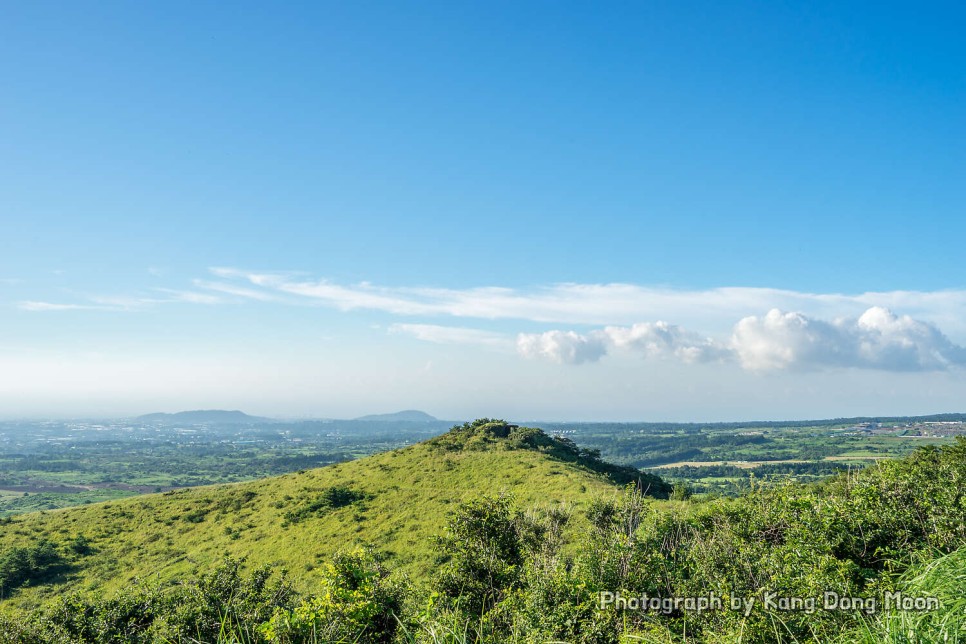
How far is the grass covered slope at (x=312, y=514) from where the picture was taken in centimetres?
5319

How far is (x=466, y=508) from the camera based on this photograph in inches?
1006

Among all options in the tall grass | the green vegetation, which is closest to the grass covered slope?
the green vegetation

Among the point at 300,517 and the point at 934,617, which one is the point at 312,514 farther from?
the point at 934,617

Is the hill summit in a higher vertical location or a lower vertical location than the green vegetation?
lower

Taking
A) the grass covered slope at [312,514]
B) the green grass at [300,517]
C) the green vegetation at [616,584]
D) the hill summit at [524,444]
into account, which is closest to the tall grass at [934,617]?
the green vegetation at [616,584]

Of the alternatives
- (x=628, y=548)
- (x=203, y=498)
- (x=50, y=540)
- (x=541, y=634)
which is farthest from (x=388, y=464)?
(x=541, y=634)

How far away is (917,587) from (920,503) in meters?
15.1

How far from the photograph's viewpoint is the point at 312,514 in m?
65.3

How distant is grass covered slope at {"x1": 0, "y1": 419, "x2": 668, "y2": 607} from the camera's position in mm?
53188

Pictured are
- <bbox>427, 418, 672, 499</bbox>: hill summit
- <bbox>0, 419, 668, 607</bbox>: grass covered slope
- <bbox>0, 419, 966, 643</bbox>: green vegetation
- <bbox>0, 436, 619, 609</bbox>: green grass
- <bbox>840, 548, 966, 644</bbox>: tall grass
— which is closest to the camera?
<bbox>840, 548, 966, 644</bbox>: tall grass

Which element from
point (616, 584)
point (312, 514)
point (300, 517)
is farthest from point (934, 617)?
point (300, 517)

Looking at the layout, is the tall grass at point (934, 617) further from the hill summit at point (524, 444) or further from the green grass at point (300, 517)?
the hill summit at point (524, 444)

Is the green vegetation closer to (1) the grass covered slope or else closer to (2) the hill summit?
(1) the grass covered slope

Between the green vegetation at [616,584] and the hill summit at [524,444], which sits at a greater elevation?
the green vegetation at [616,584]
